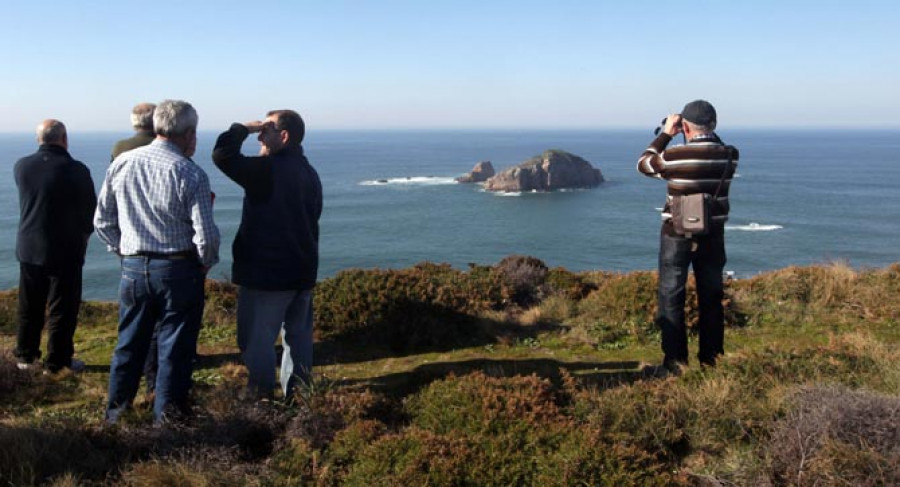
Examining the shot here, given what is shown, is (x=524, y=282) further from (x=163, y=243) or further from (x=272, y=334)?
(x=163, y=243)

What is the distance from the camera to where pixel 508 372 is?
5.55 m

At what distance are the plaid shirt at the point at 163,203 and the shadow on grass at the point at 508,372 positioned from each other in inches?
71.0

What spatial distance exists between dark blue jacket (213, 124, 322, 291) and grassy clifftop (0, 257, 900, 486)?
80 centimetres

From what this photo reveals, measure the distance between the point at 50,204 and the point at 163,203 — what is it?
5.95 feet

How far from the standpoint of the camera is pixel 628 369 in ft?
18.8

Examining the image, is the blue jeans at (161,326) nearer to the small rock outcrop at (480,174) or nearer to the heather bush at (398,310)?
the heather bush at (398,310)

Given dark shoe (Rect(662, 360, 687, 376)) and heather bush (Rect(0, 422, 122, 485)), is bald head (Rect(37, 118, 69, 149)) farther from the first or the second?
dark shoe (Rect(662, 360, 687, 376))

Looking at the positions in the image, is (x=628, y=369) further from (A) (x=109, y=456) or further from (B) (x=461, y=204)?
(B) (x=461, y=204)

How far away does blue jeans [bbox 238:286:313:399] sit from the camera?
14.8 ft

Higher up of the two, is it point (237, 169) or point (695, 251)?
point (237, 169)

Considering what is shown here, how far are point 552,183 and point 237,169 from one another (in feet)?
401

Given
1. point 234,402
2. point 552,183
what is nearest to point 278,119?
point 234,402

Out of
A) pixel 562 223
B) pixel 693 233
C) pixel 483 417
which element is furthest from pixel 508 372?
pixel 562 223

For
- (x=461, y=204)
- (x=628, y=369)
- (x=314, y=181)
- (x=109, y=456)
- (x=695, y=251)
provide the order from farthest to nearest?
1. (x=461, y=204)
2. (x=628, y=369)
3. (x=695, y=251)
4. (x=314, y=181)
5. (x=109, y=456)
